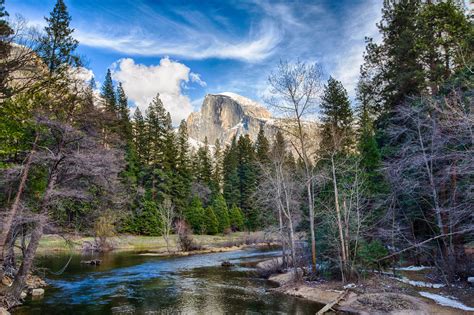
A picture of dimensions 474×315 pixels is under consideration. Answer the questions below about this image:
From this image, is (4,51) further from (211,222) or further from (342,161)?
(211,222)

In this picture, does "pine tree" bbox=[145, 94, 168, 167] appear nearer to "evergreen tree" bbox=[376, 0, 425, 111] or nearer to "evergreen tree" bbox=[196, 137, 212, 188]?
"evergreen tree" bbox=[196, 137, 212, 188]

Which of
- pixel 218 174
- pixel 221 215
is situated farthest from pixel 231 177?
pixel 221 215

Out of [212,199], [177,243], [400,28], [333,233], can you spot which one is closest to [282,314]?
[333,233]

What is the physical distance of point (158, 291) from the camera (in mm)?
17625

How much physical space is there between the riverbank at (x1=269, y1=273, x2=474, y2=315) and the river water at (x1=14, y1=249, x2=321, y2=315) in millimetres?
1199

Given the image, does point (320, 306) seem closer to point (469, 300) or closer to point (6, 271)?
point (469, 300)

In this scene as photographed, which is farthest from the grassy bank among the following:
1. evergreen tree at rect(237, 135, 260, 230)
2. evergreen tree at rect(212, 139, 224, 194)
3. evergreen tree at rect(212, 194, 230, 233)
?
evergreen tree at rect(212, 139, 224, 194)

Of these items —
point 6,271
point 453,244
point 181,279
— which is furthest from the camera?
point 181,279

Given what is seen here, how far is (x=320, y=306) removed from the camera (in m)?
14.8

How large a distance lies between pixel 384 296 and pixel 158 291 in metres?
11.4

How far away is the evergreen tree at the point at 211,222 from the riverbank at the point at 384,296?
106 ft

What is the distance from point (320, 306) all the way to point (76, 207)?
14.5 meters

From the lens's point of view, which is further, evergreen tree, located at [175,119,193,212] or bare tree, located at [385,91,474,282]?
evergreen tree, located at [175,119,193,212]

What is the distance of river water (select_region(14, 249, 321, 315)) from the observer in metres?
→ 14.1
